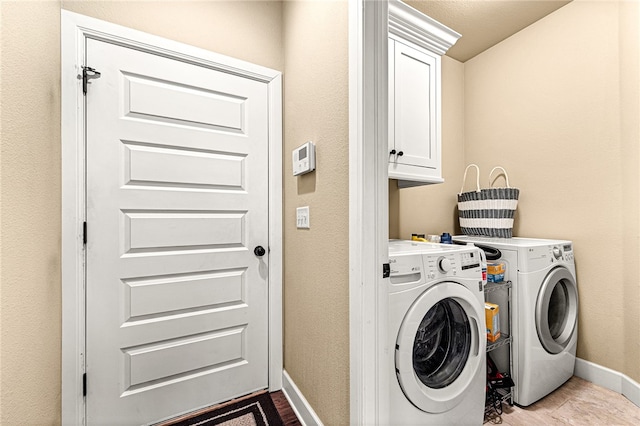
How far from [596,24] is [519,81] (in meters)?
0.50

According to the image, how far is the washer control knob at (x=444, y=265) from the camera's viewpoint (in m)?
1.28

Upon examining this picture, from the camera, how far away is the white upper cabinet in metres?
1.74

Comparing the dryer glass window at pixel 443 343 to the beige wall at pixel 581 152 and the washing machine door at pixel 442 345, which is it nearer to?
the washing machine door at pixel 442 345

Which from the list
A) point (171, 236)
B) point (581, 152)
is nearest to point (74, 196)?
point (171, 236)

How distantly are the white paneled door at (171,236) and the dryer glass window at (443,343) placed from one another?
0.92m

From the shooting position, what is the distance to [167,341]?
150cm

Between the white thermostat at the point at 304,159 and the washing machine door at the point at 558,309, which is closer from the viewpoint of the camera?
the white thermostat at the point at 304,159

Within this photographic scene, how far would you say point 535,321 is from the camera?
1.62 meters

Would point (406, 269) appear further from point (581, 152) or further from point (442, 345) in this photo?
point (581, 152)

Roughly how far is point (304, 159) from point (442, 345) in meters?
1.17

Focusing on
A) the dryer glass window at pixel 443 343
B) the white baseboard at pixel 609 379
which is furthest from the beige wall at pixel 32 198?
the white baseboard at pixel 609 379

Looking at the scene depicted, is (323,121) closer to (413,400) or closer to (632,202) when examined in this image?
(413,400)

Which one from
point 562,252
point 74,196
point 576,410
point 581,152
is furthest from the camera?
point 581,152

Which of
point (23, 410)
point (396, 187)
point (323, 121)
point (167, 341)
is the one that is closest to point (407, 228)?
point (396, 187)
